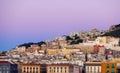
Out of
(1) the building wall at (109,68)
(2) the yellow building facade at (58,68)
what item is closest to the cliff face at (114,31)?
(2) the yellow building facade at (58,68)

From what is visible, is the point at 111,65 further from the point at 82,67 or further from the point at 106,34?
the point at 106,34

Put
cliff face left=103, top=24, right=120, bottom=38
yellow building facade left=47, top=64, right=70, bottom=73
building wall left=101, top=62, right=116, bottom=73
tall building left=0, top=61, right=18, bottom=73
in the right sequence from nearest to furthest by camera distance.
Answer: building wall left=101, top=62, right=116, bottom=73 < tall building left=0, top=61, right=18, bottom=73 < yellow building facade left=47, top=64, right=70, bottom=73 < cliff face left=103, top=24, right=120, bottom=38

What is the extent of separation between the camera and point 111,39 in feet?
161

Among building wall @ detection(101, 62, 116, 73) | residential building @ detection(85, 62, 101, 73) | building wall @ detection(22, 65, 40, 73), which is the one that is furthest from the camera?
building wall @ detection(22, 65, 40, 73)

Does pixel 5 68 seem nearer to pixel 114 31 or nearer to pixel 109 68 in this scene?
pixel 109 68

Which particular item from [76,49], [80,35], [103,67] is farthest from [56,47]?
[103,67]

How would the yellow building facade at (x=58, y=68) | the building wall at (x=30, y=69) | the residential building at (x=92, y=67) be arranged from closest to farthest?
the residential building at (x=92, y=67)
the yellow building facade at (x=58, y=68)
the building wall at (x=30, y=69)

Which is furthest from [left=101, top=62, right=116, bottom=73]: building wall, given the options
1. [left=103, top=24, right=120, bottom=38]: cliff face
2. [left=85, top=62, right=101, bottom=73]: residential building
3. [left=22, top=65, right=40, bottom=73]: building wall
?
[left=103, top=24, right=120, bottom=38]: cliff face

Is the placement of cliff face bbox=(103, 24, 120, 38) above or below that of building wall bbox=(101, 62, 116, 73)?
above

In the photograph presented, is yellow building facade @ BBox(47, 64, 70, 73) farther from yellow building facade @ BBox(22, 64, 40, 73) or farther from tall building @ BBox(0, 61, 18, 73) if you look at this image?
tall building @ BBox(0, 61, 18, 73)

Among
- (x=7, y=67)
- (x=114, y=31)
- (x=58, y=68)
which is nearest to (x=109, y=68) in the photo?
(x=58, y=68)

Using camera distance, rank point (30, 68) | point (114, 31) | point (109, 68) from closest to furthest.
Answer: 1. point (109, 68)
2. point (30, 68)
3. point (114, 31)

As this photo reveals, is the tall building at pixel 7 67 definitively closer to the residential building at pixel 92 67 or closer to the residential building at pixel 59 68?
the residential building at pixel 59 68

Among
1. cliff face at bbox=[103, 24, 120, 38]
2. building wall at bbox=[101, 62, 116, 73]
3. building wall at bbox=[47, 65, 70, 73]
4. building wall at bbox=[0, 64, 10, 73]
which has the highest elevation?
cliff face at bbox=[103, 24, 120, 38]
